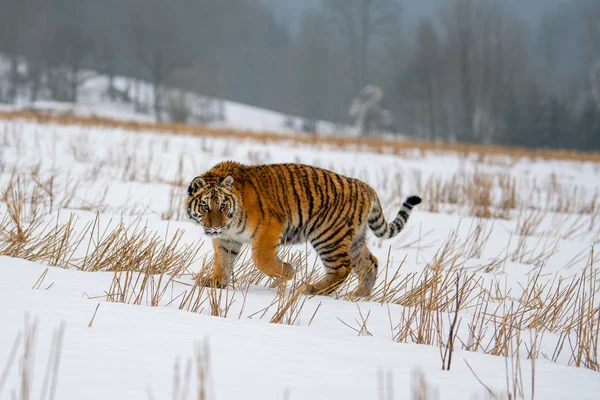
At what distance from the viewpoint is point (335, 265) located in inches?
168

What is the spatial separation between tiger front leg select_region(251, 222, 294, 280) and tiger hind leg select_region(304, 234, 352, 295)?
31 cm

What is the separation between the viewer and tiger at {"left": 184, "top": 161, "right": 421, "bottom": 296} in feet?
13.2

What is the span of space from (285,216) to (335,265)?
19.5 inches

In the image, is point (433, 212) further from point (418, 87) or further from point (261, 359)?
point (418, 87)

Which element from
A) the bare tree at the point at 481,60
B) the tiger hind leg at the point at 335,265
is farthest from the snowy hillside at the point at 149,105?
the tiger hind leg at the point at 335,265

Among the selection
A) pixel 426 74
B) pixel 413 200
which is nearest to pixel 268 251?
pixel 413 200

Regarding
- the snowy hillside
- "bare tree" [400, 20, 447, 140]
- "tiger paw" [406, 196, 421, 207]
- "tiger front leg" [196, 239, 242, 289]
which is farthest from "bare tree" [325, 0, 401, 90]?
"tiger front leg" [196, 239, 242, 289]

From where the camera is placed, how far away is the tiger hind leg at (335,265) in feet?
14.0

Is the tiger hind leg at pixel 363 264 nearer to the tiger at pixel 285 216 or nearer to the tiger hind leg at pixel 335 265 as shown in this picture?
the tiger at pixel 285 216

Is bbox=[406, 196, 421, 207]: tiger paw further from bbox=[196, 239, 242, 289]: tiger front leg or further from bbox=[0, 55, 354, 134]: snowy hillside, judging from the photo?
bbox=[0, 55, 354, 134]: snowy hillside

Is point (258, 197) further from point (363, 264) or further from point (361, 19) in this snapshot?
point (361, 19)

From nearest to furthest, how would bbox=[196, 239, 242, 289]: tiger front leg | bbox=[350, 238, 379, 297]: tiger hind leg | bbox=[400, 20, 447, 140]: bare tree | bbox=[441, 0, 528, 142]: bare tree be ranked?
bbox=[196, 239, 242, 289]: tiger front leg → bbox=[350, 238, 379, 297]: tiger hind leg → bbox=[441, 0, 528, 142]: bare tree → bbox=[400, 20, 447, 140]: bare tree

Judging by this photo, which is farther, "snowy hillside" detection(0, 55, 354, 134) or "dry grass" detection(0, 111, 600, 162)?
"snowy hillside" detection(0, 55, 354, 134)

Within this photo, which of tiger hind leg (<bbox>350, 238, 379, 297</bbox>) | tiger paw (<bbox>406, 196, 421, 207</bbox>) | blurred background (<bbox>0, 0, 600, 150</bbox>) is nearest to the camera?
tiger paw (<bbox>406, 196, 421, 207</bbox>)
